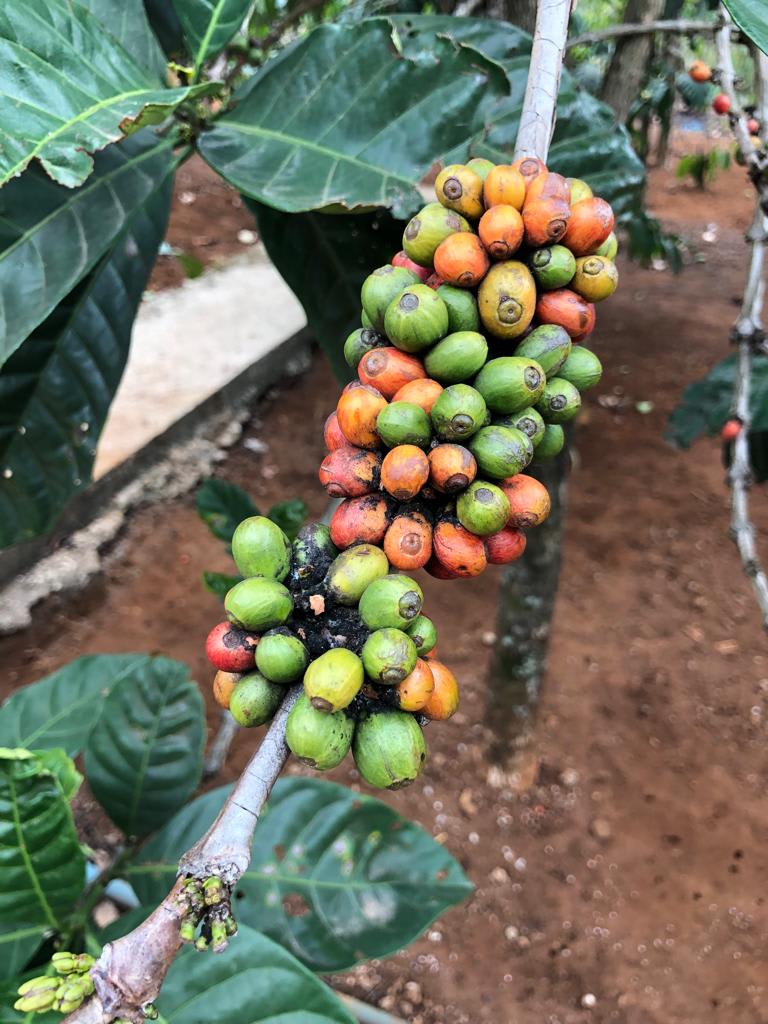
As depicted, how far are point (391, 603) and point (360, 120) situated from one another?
94 cm

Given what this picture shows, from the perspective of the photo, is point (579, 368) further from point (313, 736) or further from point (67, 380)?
point (67, 380)

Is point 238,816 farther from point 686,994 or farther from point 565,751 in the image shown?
point 565,751

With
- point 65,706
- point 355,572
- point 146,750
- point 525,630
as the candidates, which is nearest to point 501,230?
point 355,572

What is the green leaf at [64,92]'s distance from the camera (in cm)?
96

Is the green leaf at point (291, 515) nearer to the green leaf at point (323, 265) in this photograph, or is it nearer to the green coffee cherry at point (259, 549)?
the green leaf at point (323, 265)

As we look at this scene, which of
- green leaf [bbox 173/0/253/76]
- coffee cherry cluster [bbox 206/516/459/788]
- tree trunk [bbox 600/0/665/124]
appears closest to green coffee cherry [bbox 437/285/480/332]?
coffee cherry cluster [bbox 206/516/459/788]

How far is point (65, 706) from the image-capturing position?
6.43ft

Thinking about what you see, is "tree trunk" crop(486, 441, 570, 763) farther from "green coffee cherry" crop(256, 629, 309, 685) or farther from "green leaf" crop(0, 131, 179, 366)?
"green coffee cherry" crop(256, 629, 309, 685)

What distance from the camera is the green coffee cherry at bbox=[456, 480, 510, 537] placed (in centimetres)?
70

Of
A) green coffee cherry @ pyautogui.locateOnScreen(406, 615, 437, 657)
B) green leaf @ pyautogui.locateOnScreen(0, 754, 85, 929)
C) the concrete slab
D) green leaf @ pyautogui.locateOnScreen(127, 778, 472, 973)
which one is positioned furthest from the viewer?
the concrete slab

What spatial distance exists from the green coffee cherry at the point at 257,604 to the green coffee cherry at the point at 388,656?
9cm

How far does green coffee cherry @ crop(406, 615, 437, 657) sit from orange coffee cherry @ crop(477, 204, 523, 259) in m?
0.39

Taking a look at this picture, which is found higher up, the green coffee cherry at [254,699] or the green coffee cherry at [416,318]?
the green coffee cherry at [416,318]

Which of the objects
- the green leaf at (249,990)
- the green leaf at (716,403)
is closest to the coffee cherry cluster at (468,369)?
the green leaf at (249,990)
